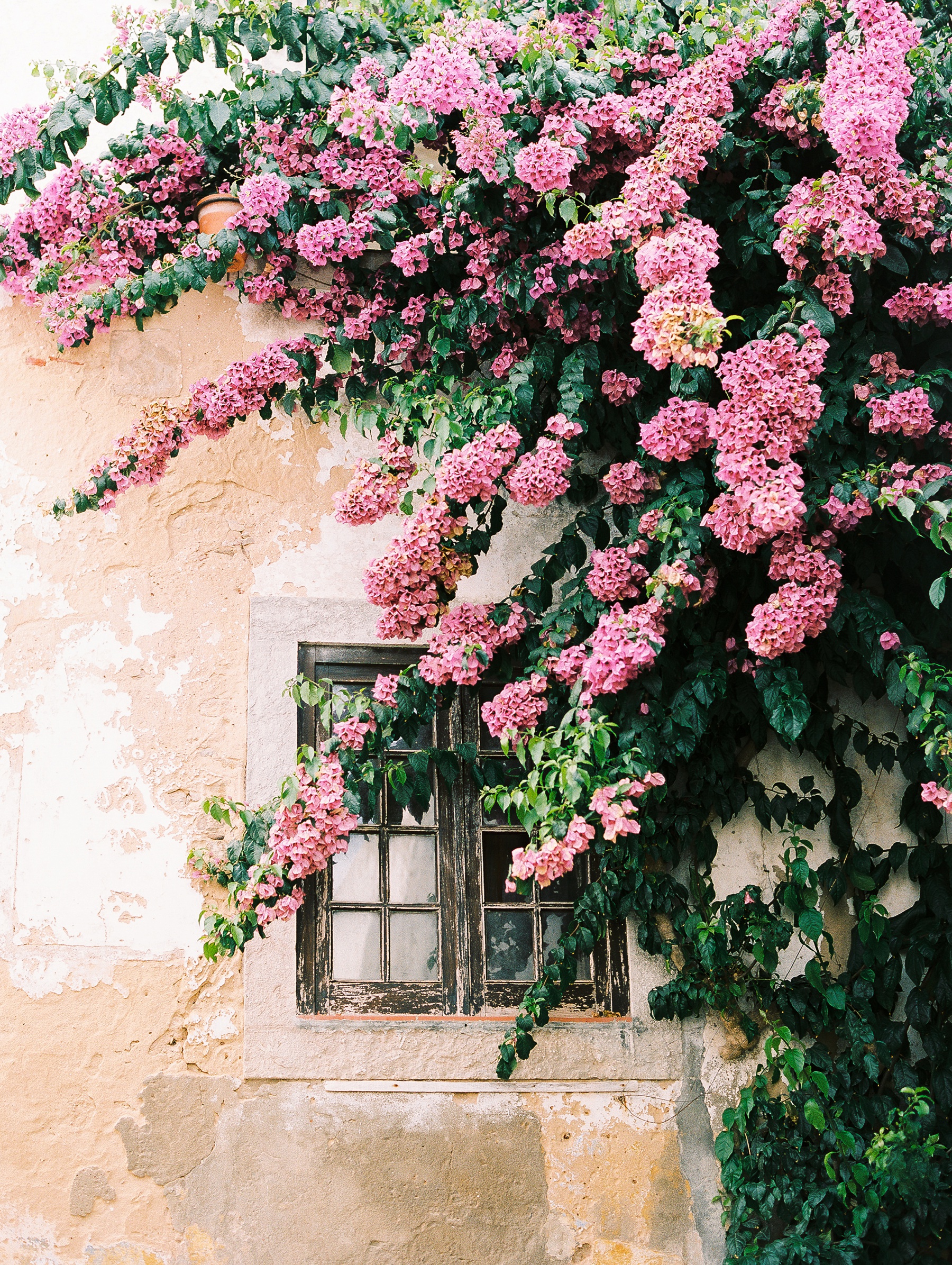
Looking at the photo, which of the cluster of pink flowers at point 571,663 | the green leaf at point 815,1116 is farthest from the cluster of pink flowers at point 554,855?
the green leaf at point 815,1116

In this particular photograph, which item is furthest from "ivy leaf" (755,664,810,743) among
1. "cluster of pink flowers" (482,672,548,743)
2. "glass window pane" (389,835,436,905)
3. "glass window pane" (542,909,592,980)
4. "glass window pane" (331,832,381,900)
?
"glass window pane" (331,832,381,900)

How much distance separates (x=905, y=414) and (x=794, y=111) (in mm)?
1077

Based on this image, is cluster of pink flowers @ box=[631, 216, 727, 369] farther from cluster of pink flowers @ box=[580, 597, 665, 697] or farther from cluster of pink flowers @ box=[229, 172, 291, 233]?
cluster of pink flowers @ box=[229, 172, 291, 233]

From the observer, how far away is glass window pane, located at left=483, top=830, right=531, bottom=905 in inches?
180

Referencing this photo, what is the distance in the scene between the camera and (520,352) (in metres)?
4.67

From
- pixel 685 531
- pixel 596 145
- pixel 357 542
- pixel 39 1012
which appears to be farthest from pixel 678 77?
pixel 39 1012

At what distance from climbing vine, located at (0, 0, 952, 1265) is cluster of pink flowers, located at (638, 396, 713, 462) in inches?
0.5

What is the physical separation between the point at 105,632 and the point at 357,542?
908 mm

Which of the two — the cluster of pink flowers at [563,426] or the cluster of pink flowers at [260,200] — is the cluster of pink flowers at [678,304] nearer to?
the cluster of pink flowers at [563,426]

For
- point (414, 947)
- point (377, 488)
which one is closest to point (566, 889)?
point (414, 947)

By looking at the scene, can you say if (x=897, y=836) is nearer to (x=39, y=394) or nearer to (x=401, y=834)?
(x=401, y=834)

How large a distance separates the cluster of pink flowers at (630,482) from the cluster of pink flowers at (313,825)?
4.23 ft

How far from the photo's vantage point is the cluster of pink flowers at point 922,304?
4211 millimetres

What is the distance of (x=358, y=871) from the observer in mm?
4535
